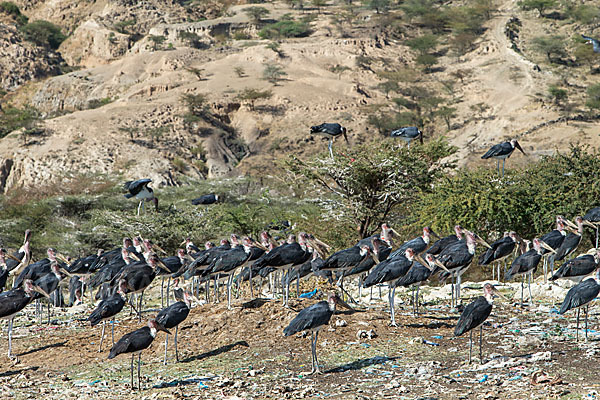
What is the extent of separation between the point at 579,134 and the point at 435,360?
48.5 meters

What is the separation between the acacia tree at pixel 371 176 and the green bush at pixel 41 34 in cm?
7991

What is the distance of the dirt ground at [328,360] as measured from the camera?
30.5 feet

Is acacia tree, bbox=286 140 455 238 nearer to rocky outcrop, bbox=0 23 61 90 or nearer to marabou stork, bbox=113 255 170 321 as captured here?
marabou stork, bbox=113 255 170 321

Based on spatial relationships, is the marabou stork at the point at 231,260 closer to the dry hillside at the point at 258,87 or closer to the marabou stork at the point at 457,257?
the marabou stork at the point at 457,257

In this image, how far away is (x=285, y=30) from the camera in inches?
3401

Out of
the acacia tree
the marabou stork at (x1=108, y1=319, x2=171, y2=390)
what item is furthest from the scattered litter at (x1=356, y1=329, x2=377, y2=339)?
the acacia tree

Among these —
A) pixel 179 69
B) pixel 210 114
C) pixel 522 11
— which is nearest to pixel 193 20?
pixel 179 69

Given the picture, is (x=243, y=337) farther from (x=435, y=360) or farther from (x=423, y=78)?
(x=423, y=78)

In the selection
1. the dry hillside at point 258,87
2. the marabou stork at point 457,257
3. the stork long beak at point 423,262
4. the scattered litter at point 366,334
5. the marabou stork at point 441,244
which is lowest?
the dry hillside at point 258,87

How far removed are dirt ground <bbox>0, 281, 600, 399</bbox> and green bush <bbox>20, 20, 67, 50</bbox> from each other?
88.9 metres

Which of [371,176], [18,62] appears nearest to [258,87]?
[18,62]

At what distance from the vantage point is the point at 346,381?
32.1ft

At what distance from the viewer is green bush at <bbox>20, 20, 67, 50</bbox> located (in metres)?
94.4

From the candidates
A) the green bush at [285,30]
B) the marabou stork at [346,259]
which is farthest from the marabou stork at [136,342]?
the green bush at [285,30]
